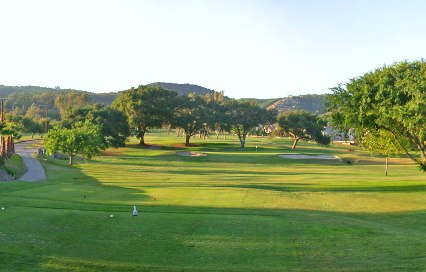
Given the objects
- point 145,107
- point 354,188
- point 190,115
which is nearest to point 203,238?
point 354,188

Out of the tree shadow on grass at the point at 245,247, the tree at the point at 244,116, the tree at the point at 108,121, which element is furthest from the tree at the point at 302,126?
the tree shadow on grass at the point at 245,247

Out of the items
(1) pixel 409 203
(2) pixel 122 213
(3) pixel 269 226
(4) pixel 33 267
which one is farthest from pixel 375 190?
(4) pixel 33 267

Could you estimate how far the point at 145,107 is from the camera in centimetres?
10169

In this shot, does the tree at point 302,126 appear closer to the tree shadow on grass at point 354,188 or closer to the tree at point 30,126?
the tree at point 30,126

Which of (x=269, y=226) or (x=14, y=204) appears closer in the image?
(x=269, y=226)

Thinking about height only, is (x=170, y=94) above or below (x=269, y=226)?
above

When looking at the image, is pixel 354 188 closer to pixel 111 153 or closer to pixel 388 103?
pixel 388 103

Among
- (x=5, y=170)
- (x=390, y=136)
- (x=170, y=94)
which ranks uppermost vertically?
(x=170, y=94)

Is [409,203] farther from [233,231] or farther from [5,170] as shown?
[5,170]

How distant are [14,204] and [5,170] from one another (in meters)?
23.1

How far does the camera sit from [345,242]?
14.6m

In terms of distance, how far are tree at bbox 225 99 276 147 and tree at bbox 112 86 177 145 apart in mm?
16510

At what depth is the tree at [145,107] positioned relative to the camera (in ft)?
332

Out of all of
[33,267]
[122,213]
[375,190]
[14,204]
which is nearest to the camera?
[33,267]
